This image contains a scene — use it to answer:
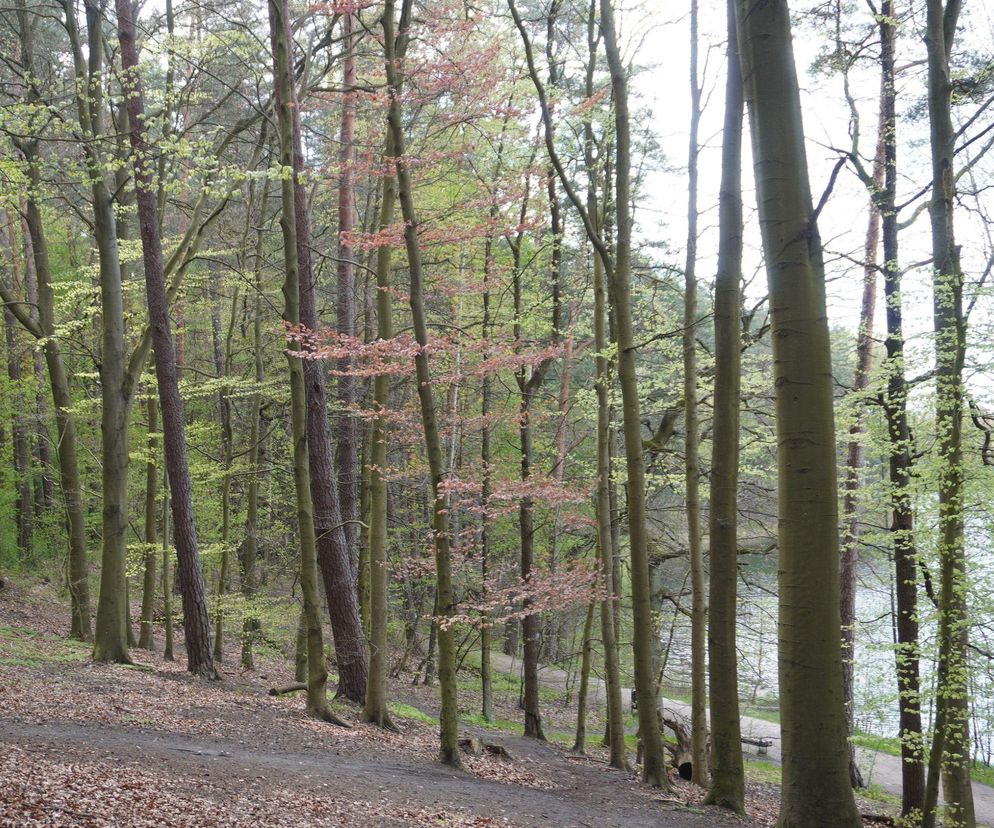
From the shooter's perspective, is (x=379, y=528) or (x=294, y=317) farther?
(x=379, y=528)

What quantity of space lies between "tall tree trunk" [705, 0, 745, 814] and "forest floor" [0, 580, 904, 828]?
1.54 feet

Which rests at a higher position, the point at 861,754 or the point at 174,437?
the point at 174,437

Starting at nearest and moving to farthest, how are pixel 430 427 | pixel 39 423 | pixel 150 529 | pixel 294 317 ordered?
pixel 430 427 → pixel 294 317 → pixel 150 529 → pixel 39 423

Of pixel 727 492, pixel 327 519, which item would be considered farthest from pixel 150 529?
pixel 727 492

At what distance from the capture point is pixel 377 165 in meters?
9.05

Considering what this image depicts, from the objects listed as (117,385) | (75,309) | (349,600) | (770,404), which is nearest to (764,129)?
(349,600)

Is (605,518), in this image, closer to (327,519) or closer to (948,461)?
(327,519)

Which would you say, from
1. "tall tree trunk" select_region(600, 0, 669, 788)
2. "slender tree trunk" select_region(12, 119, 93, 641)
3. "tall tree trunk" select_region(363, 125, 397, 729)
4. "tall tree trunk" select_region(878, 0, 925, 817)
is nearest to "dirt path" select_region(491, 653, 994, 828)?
"tall tree trunk" select_region(878, 0, 925, 817)

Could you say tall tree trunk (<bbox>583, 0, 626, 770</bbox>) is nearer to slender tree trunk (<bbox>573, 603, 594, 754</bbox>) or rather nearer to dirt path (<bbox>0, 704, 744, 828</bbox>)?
slender tree trunk (<bbox>573, 603, 594, 754</bbox>)

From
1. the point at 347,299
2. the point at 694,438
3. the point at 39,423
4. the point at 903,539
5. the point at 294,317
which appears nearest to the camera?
the point at 294,317

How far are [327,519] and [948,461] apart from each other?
7690 mm

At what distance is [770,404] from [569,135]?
6.49 meters

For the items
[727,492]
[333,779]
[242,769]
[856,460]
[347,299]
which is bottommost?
[333,779]

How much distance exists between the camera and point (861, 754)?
17.7 metres
